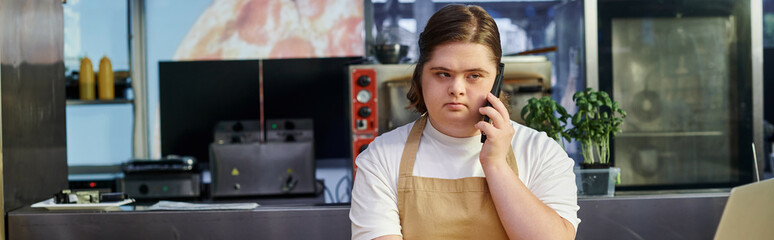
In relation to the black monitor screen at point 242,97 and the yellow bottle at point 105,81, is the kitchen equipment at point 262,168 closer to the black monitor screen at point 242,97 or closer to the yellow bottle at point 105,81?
the black monitor screen at point 242,97

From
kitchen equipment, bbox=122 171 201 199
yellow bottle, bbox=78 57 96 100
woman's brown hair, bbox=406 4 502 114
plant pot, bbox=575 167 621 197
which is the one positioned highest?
yellow bottle, bbox=78 57 96 100

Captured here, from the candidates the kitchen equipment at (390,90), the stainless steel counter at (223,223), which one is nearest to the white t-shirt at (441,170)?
the stainless steel counter at (223,223)

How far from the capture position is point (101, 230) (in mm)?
1844

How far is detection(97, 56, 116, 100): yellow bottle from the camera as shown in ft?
13.8

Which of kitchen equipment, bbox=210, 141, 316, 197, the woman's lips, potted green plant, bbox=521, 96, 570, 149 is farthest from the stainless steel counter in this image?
kitchen equipment, bbox=210, 141, 316, 197

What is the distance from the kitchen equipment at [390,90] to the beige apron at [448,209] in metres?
2.50

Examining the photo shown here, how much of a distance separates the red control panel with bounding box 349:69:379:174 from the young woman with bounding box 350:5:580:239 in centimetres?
249

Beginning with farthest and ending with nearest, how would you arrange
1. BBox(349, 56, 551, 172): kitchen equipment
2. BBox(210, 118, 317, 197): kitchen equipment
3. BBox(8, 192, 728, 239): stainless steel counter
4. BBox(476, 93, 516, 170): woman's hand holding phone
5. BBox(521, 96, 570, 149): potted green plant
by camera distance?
BBox(349, 56, 551, 172): kitchen equipment, BBox(210, 118, 317, 197): kitchen equipment, BBox(521, 96, 570, 149): potted green plant, BBox(8, 192, 728, 239): stainless steel counter, BBox(476, 93, 516, 170): woman's hand holding phone

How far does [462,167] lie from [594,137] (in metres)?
0.96

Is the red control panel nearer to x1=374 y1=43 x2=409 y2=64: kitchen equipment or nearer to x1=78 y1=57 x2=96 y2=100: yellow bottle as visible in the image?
x1=374 y1=43 x2=409 y2=64: kitchen equipment

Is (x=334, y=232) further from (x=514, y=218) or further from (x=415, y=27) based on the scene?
(x=415, y=27)

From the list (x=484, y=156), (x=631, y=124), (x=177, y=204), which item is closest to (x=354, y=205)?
(x=484, y=156)

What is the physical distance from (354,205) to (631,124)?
332cm

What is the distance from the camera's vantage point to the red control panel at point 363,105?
148 inches
